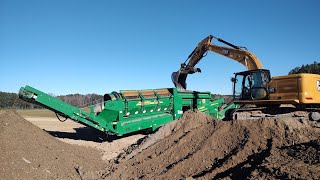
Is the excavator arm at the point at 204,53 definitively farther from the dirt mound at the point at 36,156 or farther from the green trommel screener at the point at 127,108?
the dirt mound at the point at 36,156

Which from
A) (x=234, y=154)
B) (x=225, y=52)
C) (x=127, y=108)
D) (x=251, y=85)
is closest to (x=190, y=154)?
(x=234, y=154)

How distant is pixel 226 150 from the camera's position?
755 centimetres

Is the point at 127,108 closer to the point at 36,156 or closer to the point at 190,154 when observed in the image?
the point at 36,156

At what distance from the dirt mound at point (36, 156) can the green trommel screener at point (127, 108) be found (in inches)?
45.8

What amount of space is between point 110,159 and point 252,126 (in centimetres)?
554

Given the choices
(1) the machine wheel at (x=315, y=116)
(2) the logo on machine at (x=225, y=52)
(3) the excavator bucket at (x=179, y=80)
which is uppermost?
(2) the logo on machine at (x=225, y=52)

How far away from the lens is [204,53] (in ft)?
55.3

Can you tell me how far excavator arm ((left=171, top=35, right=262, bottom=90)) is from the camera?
45.7ft

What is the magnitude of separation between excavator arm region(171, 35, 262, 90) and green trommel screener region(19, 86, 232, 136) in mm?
1495

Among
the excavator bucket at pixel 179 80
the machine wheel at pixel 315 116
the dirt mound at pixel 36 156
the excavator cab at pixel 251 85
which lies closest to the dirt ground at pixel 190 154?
the dirt mound at pixel 36 156

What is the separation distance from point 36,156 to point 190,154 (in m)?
4.38

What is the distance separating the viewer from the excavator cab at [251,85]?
37.1ft

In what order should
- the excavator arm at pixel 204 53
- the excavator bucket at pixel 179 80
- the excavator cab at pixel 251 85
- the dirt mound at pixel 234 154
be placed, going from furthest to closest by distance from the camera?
the excavator bucket at pixel 179 80 < the excavator arm at pixel 204 53 < the excavator cab at pixel 251 85 < the dirt mound at pixel 234 154

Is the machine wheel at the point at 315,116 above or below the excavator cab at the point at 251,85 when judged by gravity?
below
